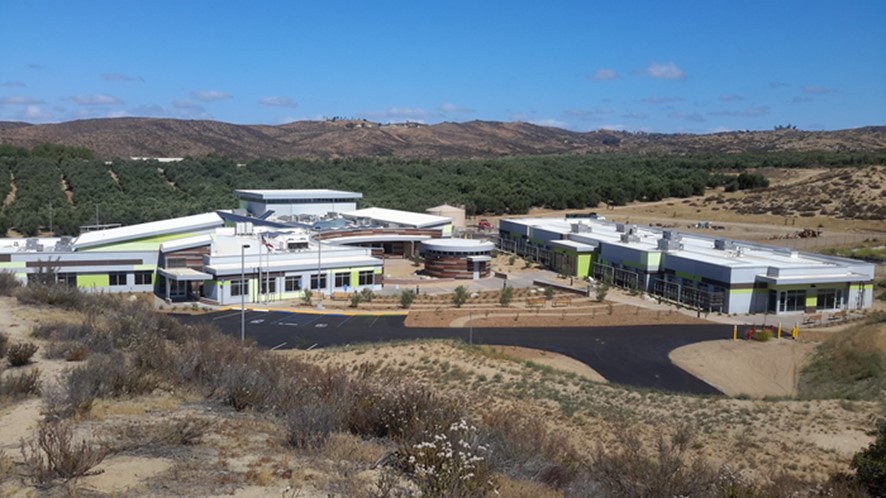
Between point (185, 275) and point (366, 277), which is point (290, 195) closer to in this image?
point (366, 277)

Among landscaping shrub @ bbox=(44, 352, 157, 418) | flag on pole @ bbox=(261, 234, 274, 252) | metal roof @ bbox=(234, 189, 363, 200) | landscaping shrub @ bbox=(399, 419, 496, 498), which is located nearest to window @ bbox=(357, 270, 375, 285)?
flag on pole @ bbox=(261, 234, 274, 252)

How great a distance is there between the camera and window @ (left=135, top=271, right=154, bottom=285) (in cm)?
4725

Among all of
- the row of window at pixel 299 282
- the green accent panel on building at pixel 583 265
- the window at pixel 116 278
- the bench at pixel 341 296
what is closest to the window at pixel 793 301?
the green accent panel on building at pixel 583 265

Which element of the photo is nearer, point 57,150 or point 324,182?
point 324,182

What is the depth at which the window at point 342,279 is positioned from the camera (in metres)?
49.0

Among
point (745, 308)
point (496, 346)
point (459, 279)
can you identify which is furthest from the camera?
point (459, 279)

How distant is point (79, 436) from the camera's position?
10.3m

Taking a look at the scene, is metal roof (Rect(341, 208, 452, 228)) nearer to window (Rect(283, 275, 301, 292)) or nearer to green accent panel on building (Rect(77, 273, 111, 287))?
window (Rect(283, 275, 301, 292))

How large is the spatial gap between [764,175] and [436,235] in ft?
232

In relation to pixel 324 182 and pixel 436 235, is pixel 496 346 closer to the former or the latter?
pixel 436 235

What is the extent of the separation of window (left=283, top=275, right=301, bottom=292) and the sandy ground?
2237 cm

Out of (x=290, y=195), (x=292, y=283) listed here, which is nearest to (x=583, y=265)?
(x=292, y=283)

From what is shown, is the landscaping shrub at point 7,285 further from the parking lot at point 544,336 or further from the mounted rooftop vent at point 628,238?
the mounted rooftop vent at point 628,238

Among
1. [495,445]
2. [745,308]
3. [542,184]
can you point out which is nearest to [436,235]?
[745,308]
